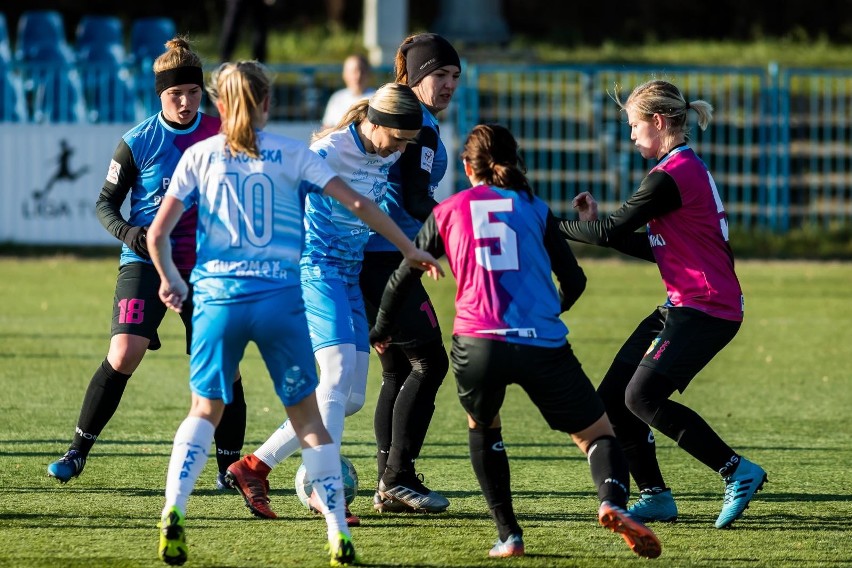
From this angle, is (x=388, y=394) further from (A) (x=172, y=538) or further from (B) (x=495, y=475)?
(A) (x=172, y=538)

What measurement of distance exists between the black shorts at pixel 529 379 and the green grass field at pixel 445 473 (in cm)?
55

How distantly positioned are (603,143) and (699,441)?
14.4m

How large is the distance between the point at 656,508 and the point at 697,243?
Answer: 1.11m

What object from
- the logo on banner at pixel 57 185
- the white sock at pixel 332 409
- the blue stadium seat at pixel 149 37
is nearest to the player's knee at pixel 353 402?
the white sock at pixel 332 409

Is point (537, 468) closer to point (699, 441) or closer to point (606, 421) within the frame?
point (699, 441)

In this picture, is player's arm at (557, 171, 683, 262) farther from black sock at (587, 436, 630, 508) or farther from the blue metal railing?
the blue metal railing

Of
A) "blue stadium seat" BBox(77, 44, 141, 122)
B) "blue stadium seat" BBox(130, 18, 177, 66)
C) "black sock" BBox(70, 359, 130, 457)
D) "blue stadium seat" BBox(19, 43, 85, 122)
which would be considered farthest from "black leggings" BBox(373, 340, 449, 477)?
"blue stadium seat" BBox(130, 18, 177, 66)

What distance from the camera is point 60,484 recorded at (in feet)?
20.5

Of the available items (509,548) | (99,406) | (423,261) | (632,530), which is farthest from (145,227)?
(632,530)

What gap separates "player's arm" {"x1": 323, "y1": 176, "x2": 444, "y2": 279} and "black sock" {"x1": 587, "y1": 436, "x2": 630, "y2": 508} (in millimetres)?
892

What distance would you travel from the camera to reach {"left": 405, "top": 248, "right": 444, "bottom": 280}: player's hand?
16.2 feet

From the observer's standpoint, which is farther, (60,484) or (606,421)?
(60,484)

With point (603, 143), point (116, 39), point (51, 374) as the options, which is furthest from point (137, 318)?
point (116, 39)

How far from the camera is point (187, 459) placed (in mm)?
4801
